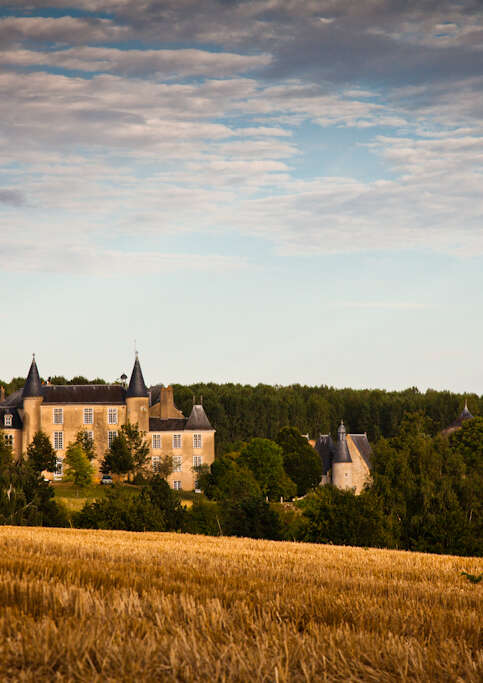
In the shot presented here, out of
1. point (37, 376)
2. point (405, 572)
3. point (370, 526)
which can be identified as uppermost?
point (37, 376)

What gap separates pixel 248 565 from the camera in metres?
15.0

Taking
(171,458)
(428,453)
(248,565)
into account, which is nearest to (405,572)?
(248,565)

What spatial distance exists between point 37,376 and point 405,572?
359ft

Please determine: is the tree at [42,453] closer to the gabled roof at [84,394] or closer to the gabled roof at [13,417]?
the gabled roof at [84,394]

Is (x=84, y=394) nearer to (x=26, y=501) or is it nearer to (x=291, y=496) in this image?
(x=291, y=496)

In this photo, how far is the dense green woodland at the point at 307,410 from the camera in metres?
166

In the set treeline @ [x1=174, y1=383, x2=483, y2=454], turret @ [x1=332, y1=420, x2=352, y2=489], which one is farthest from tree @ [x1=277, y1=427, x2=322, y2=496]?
treeline @ [x1=174, y1=383, x2=483, y2=454]

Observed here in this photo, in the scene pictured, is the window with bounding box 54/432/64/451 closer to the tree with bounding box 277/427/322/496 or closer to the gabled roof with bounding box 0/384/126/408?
the gabled roof with bounding box 0/384/126/408

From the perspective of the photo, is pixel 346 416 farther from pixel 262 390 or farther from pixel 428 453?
pixel 428 453

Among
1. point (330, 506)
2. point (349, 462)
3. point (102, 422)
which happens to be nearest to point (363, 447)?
point (349, 462)

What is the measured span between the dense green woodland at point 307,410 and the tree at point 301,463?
33429 millimetres

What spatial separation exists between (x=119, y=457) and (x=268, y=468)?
828 inches

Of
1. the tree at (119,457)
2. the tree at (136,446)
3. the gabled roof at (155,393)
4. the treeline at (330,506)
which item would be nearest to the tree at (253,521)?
the treeline at (330,506)

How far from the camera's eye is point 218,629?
6602 mm
